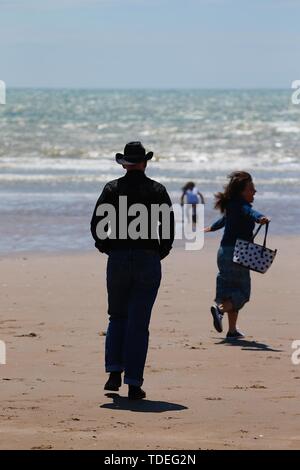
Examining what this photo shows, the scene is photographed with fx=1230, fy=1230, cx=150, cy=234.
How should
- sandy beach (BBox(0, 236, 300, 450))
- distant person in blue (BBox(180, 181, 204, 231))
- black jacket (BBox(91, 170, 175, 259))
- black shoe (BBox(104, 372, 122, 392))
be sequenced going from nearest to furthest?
sandy beach (BBox(0, 236, 300, 450)) → black jacket (BBox(91, 170, 175, 259)) → black shoe (BBox(104, 372, 122, 392)) → distant person in blue (BBox(180, 181, 204, 231))

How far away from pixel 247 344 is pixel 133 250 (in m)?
2.55

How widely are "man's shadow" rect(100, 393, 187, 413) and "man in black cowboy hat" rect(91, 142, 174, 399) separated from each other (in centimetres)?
7

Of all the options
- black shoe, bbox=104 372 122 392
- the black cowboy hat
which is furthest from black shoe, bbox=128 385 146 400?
the black cowboy hat

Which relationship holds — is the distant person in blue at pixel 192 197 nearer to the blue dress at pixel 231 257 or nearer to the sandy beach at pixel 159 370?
the sandy beach at pixel 159 370

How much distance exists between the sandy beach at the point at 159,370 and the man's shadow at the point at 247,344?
2 centimetres

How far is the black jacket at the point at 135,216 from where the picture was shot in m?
7.50

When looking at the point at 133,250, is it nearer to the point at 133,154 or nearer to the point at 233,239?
the point at 133,154

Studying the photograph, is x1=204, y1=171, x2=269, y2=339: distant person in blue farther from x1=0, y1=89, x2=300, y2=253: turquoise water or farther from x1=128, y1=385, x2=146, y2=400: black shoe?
x1=0, y1=89, x2=300, y2=253: turquoise water

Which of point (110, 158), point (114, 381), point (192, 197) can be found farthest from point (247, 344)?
point (110, 158)

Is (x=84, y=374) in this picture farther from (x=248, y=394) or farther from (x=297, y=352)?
(x=297, y=352)

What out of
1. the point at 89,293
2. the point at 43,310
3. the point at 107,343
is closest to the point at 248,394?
the point at 107,343

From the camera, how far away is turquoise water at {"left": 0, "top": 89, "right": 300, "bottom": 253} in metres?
19.8

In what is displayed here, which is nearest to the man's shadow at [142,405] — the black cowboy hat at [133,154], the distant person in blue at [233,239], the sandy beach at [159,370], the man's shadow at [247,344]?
the sandy beach at [159,370]

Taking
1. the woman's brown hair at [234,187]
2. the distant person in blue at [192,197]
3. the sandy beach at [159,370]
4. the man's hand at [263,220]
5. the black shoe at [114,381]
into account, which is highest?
the woman's brown hair at [234,187]
